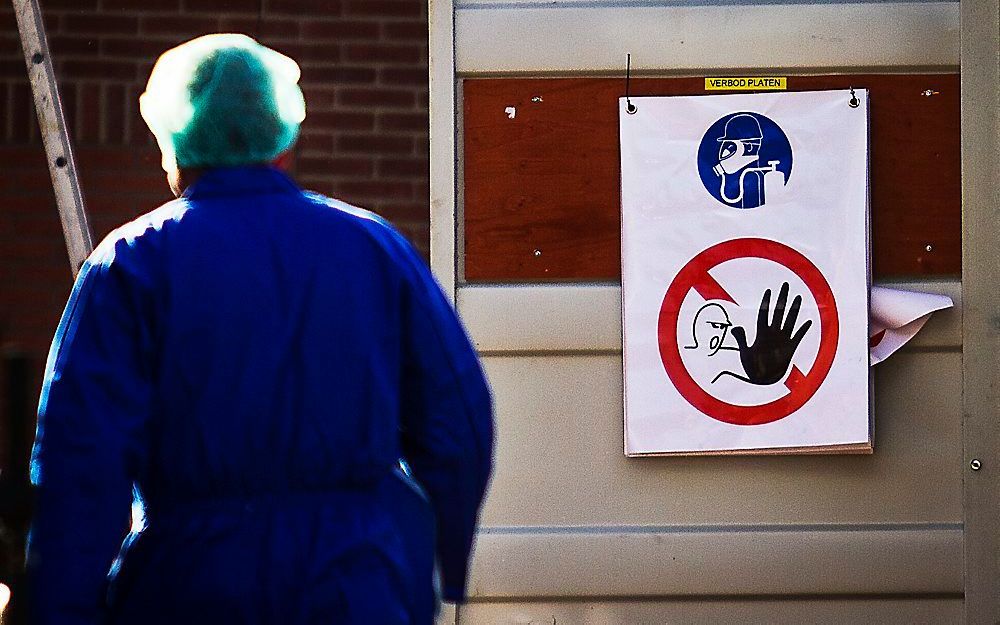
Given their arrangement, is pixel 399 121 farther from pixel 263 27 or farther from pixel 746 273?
pixel 746 273

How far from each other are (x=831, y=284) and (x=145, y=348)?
2.16 meters

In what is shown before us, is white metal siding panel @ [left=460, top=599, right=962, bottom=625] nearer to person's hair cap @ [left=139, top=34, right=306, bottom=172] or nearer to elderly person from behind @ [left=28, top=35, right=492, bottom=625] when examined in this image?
elderly person from behind @ [left=28, top=35, right=492, bottom=625]

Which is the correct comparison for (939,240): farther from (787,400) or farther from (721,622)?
(721,622)

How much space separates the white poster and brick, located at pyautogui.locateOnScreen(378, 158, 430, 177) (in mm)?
1296

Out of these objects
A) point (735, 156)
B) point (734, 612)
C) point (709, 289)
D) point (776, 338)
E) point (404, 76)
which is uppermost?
point (404, 76)

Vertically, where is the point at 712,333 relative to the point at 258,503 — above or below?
above

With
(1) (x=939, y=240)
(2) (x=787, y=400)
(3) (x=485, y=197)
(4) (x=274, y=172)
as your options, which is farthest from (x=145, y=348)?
(1) (x=939, y=240)

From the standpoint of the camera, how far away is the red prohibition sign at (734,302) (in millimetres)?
3971

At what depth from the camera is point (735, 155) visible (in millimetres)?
4000

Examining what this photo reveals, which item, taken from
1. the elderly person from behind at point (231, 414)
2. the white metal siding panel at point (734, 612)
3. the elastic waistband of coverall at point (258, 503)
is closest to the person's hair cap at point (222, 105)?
the elderly person from behind at point (231, 414)

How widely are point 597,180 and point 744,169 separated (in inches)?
14.8

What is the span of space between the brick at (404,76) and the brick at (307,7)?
258 mm

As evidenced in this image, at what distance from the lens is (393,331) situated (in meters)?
2.43

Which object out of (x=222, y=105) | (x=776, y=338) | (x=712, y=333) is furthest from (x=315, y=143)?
(x=222, y=105)
